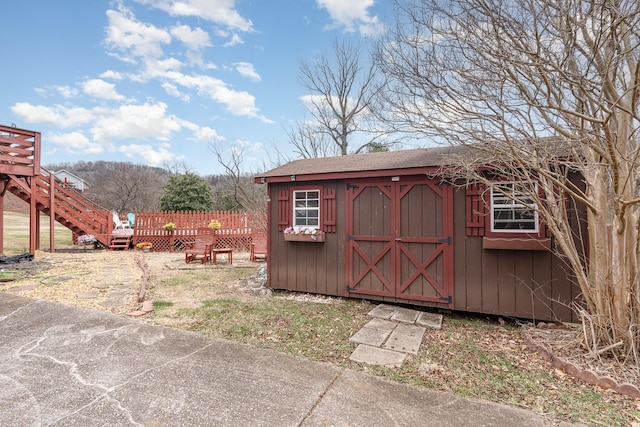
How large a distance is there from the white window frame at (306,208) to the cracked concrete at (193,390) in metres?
2.59

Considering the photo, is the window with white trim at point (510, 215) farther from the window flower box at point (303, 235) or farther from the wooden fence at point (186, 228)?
the wooden fence at point (186, 228)

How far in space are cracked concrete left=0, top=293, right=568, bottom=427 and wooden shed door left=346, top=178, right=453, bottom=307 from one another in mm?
2251

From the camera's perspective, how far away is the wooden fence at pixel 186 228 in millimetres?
11109

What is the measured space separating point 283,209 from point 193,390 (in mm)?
3525

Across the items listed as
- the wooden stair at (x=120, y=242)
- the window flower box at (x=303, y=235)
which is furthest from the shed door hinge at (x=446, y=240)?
the wooden stair at (x=120, y=242)

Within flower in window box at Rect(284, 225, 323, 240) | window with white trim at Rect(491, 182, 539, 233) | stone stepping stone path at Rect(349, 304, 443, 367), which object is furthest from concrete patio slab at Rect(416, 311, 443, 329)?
flower in window box at Rect(284, 225, 323, 240)

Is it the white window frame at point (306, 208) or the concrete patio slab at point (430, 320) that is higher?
the white window frame at point (306, 208)

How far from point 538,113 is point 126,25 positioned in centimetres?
1012

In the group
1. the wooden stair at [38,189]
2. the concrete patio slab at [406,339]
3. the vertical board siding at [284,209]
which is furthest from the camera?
the wooden stair at [38,189]

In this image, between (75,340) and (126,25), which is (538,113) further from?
(126,25)

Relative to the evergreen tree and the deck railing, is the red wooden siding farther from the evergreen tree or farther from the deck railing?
the evergreen tree

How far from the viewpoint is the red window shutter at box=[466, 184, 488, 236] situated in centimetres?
416

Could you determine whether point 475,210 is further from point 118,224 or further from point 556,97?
point 118,224

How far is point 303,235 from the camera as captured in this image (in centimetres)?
516
